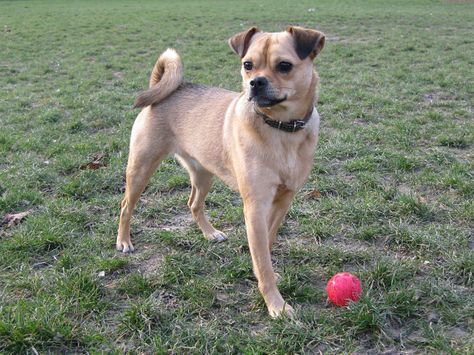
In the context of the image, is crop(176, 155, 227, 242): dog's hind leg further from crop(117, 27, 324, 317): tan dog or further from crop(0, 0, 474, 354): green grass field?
crop(117, 27, 324, 317): tan dog

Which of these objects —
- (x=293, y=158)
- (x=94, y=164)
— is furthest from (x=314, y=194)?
(x=94, y=164)

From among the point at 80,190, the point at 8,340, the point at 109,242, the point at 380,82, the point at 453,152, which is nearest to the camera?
the point at 8,340

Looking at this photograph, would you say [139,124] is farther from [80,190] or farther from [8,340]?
[8,340]

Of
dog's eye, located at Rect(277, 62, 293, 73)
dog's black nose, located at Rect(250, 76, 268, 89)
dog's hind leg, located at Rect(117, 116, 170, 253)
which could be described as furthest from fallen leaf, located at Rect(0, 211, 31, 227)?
dog's eye, located at Rect(277, 62, 293, 73)

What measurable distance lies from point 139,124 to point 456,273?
9.54 feet

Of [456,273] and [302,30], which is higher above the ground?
[302,30]

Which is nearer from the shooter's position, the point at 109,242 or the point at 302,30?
the point at 302,30

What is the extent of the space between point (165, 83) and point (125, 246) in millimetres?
1495

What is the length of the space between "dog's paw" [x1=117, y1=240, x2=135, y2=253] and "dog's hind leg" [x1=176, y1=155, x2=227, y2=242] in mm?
658

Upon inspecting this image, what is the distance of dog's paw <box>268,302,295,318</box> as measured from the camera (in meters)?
Answer: 3.37

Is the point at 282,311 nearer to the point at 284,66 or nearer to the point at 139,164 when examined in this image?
the point at 284,66

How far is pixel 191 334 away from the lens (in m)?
3.23

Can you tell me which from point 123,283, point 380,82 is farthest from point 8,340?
point 380,82

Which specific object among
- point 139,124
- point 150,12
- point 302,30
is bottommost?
point 150,12
